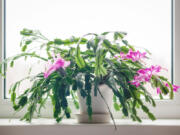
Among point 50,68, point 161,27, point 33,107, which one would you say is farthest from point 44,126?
point 161,27

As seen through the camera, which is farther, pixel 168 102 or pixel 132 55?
pixel 168 102

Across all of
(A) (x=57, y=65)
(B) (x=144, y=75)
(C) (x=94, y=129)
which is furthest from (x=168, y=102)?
(A) (x=57, y=65)

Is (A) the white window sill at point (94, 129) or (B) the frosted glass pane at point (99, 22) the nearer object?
(A) the white window sill at point (94, 129)

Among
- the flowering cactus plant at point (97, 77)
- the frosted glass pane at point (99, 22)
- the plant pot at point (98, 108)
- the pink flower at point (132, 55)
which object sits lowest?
the plant pot at point (98, 108)

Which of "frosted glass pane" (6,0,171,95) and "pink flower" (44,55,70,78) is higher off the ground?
"frosted glass pane" (6,0,171,95)

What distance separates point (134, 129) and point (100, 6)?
0.72 metres

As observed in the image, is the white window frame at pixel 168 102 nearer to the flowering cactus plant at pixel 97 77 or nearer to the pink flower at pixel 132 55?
the flowering cactus plant at pixel 97 77

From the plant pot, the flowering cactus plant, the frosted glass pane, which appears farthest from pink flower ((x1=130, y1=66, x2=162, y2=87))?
the frosted glass pane

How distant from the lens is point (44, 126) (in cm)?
125

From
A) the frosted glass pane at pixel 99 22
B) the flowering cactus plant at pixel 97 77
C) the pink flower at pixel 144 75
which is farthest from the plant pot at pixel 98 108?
the frosted glass pane at pixel 99 22

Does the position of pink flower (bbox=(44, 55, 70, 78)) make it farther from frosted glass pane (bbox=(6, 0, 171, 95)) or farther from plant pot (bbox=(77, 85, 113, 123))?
frosted glass pane (bbox=(6, 0, 171, 95))

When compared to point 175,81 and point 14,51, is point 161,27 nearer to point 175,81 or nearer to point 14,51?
point 175,81

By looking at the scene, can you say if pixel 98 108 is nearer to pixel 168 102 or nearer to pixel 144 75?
pixel 144 75

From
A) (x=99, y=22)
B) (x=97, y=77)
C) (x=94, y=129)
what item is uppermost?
(x=99, y=22)
